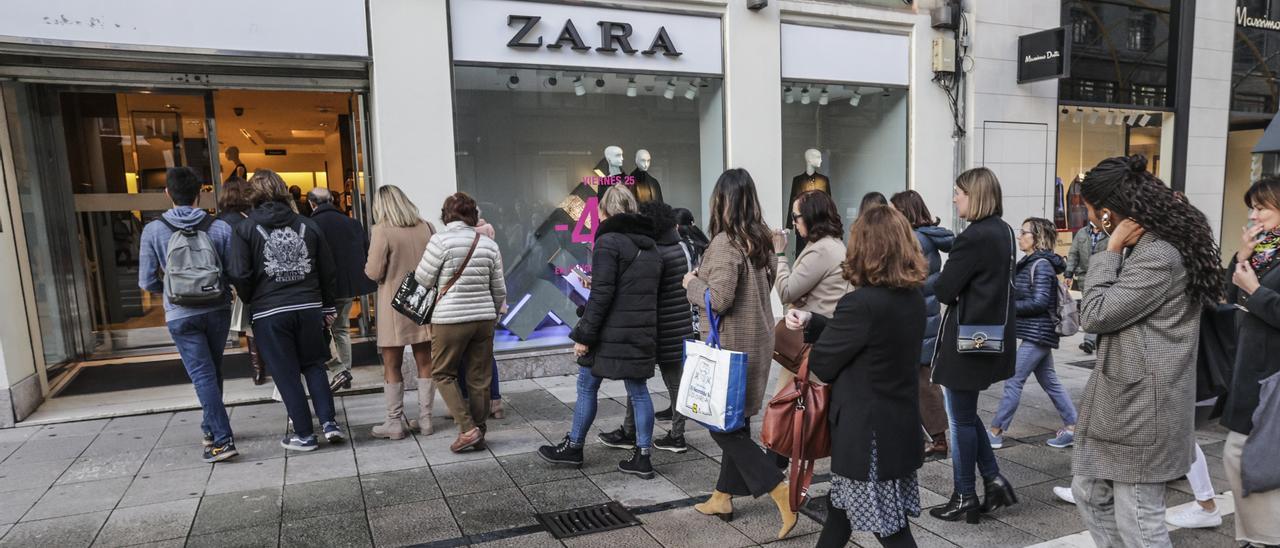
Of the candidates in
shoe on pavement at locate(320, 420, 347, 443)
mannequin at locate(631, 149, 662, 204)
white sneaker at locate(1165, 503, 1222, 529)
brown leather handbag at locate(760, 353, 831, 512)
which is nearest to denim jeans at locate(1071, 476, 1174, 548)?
brown leather handbag at locate(760, 353, 831, 512)

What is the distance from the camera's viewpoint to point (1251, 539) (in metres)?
3.37

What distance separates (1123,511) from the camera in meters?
2.83

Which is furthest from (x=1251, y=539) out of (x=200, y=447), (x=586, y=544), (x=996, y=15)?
(x=996, y=15)

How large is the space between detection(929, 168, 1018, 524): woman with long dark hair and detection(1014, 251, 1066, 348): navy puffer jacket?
125cm

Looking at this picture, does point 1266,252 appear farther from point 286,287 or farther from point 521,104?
point 521,104

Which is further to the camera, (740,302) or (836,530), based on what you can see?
(740,302)

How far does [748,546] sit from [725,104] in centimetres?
547

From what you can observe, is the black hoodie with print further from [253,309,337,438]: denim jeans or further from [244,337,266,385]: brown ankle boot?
[244,337,266,385]: brown ankle boot

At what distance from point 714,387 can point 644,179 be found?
503 cm

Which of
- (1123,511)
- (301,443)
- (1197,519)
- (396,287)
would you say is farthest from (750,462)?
(301,443)

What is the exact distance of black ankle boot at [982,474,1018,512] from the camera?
4.02 meters

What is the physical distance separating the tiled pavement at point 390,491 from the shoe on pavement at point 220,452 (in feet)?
0.34

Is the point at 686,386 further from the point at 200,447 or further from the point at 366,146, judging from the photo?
the point at 366,146

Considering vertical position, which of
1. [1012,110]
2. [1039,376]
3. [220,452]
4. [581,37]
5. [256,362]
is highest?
[581,37]
